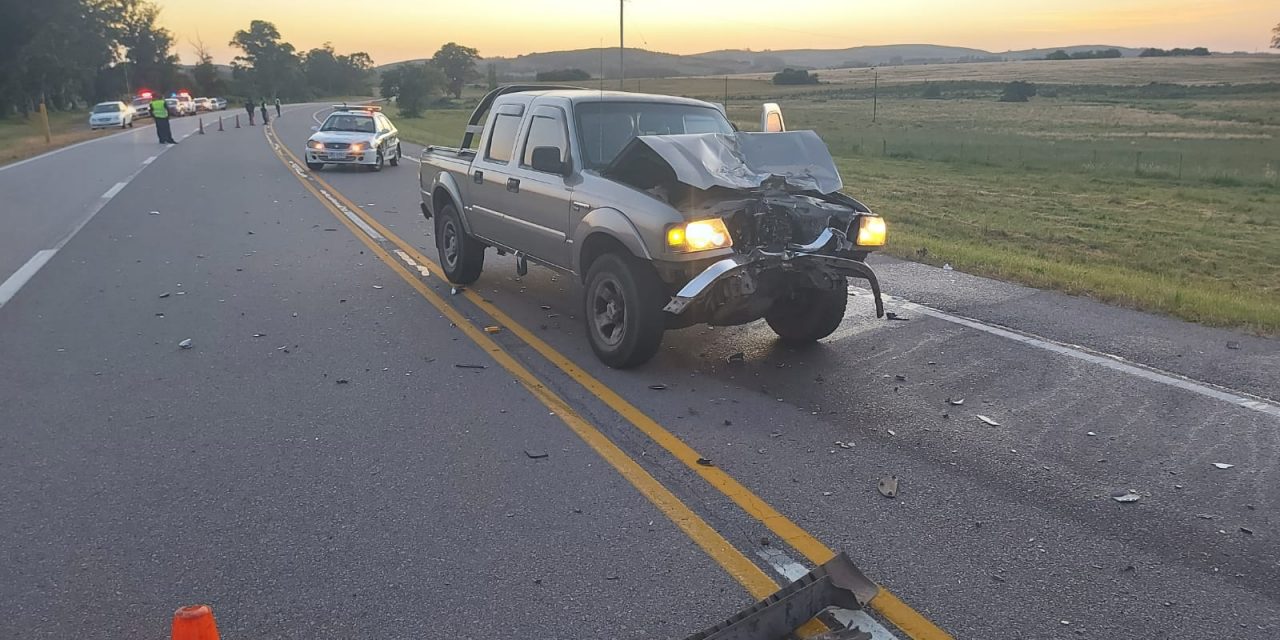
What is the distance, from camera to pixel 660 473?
486 centimetres

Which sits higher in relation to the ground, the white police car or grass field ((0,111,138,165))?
the white police car

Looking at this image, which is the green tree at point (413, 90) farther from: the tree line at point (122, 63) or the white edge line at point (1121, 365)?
the white edge line at point (1121, 365)

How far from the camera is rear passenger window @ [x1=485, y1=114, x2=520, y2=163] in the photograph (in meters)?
8.34

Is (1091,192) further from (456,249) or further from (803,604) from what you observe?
(803,604)

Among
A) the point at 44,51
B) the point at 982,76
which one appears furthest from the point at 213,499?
the point at 982,76

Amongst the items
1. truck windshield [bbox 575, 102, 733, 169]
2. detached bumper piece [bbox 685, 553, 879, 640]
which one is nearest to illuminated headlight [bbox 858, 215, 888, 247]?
truck windshield [bbox 575, 102, 733, 169]

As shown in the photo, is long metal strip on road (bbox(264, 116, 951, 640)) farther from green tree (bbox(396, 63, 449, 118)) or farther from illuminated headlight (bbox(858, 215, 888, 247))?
green tree (bbox(396, 63, 449, 118))

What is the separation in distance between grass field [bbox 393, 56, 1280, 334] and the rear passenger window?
5.20 meters

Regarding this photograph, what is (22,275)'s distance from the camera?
10258 millimetres

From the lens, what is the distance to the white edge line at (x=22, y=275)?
928 centimetres

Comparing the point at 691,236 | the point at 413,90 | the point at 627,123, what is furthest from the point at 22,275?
the point at 413,90

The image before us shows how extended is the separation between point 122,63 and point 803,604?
378ft

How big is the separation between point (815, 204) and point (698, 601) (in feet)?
12.0

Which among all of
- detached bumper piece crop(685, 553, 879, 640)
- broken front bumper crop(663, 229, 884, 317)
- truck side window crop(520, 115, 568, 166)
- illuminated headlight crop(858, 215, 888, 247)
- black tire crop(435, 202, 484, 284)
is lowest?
detached bumper piece crop(685, 553, 879, 640)
